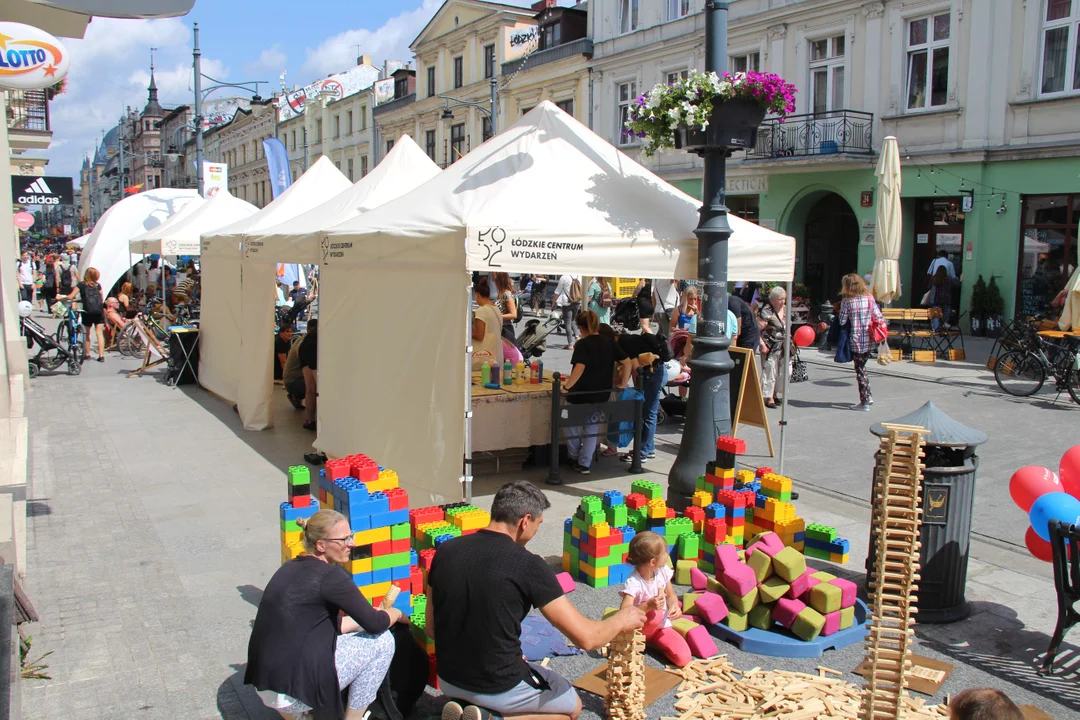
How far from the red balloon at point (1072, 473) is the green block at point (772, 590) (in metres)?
1.83

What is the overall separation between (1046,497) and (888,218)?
12110mm

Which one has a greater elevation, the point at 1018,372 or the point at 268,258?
the point at 268,258

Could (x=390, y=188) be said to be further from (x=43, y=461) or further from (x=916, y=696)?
(x=916, y=696)

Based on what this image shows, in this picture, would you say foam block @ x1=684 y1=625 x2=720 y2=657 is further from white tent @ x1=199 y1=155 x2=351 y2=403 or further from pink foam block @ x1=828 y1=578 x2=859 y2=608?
white tent @ x1=199 y1=155 x2=351 y2=403

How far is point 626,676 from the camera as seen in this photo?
3.91 m

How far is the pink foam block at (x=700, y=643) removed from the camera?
464 centimetres

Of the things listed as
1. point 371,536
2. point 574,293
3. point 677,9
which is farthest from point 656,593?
point 677,9

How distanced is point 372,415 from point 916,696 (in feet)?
16.7

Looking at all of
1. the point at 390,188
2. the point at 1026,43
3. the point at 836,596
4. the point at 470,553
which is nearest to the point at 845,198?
the point at 1026,43

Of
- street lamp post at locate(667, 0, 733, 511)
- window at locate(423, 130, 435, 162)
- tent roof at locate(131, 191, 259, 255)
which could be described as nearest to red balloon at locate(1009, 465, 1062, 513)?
street lamp post at locate(667, 0, 733, 511)

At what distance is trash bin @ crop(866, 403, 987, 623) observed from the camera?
4961mm

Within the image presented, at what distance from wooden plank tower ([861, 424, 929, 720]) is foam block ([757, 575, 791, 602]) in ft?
2.33

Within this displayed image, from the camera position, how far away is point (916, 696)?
425 centimetres

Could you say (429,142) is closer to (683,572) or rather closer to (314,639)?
(683,572)
